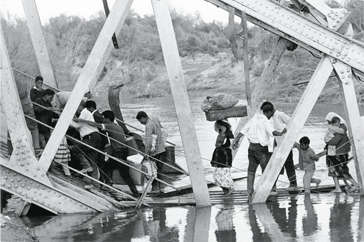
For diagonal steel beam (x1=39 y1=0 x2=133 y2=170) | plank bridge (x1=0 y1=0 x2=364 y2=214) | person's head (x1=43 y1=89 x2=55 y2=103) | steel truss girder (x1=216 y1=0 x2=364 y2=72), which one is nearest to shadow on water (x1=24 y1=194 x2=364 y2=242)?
plank bridge (x1=0 y1=0 x2=364 y2=214)

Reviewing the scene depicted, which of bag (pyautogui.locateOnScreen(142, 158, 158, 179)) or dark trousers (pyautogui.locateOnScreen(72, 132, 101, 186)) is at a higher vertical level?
dark trousers (pyautogui.locateOnScreen(72, 132, 101, 186))

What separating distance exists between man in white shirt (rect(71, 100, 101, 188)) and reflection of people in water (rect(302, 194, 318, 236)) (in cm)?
364

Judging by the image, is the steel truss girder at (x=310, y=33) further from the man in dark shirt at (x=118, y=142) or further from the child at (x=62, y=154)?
the child at (x=62, y=154)

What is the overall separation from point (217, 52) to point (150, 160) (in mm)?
57021

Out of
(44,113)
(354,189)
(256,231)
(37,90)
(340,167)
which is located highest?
(37,90)

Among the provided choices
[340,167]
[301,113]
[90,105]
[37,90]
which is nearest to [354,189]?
[340,167]

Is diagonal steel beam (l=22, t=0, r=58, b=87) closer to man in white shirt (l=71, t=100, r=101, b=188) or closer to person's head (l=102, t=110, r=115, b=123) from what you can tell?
man in white shirt (l=71, t=100, r=101, b=188)

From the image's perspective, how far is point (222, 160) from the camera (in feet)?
39.9

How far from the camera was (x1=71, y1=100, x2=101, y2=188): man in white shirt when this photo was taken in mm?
12352

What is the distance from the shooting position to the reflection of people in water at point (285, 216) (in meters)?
9.61

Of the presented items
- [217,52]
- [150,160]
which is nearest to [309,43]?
[150,160]

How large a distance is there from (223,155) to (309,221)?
8.28 ft

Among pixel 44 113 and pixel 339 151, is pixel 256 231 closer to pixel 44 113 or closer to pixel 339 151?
pixel 339 151

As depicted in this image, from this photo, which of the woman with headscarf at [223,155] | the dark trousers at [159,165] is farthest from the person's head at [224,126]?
the dark trousers at [159,165]
